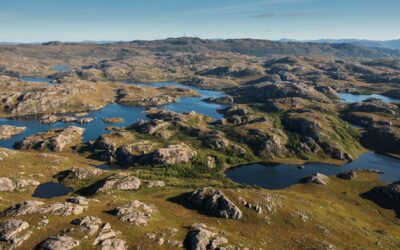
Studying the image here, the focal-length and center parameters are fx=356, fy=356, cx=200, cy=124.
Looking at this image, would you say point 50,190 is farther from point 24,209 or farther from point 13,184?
point 24,209

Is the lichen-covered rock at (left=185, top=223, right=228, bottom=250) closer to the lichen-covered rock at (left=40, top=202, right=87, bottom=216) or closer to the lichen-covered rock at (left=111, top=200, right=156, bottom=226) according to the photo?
the lichen-covered rock at (left=111, top=200, right=156, bottom=226)

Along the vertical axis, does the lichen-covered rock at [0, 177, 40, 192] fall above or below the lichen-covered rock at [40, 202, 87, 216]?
below

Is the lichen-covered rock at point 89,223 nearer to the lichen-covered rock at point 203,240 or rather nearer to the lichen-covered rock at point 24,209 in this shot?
the lichen-covered rock at point 24,209

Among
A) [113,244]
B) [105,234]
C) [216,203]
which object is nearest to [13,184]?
[105,234]

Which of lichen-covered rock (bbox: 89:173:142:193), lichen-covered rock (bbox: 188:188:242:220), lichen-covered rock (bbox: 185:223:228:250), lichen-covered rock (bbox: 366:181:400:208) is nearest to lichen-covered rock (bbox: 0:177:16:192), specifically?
lichen-covered rock (bbox: 89:173:142:193)

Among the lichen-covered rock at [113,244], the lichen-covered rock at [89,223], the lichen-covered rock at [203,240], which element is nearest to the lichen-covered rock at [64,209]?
the lichen-covered rock at [89,223]
